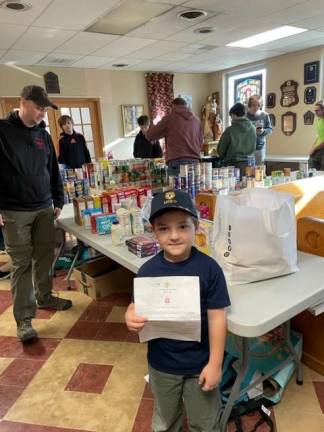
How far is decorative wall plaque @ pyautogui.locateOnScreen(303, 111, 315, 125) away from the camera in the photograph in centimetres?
563

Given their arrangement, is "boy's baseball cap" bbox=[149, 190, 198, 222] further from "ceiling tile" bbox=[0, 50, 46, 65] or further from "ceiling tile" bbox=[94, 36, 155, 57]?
"ceiling tile" bbox=[0, 50, 46, 65]

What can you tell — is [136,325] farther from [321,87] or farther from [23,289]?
[321,87]

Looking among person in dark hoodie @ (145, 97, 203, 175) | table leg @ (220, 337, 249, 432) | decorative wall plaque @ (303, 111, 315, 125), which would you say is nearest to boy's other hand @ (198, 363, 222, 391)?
table leg @ (220, 337, 249, 432)

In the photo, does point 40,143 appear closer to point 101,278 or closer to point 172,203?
point 101,278

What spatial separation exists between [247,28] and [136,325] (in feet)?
13.8

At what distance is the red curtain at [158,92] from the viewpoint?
22.5 feet

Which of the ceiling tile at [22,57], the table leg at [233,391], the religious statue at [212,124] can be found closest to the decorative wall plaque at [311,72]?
the religious statue at [212,124]

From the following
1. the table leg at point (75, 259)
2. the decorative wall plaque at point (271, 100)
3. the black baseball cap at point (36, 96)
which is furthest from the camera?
the decorative wall plaque at point (271, 100)

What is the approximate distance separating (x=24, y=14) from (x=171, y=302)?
335 centimetres

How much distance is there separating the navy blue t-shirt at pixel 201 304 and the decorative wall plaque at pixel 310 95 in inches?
216

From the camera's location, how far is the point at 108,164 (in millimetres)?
2756

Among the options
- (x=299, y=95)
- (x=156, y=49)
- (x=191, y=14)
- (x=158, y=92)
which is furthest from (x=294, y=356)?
(x=158, y=92)

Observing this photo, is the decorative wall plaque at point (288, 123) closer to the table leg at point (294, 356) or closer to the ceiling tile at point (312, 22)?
the ceiling tile at point (312, 22)

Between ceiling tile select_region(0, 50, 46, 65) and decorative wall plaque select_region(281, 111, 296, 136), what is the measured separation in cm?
414
